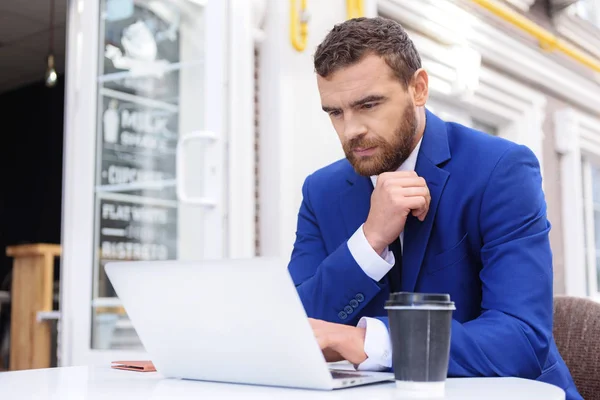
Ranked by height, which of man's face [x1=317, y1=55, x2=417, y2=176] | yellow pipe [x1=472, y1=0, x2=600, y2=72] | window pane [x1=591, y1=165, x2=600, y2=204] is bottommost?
man's face [x1=317, y1=55, x2=417, y2=176]

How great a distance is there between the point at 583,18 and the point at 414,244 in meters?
4.49

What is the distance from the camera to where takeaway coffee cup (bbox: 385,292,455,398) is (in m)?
0.85

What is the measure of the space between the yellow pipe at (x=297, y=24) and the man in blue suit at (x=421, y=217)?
150 centimetres

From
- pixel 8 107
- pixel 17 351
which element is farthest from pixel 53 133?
pixel 17 351

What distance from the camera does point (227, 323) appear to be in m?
0.94

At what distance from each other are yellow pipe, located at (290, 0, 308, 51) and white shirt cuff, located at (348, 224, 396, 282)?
1762 millimetres

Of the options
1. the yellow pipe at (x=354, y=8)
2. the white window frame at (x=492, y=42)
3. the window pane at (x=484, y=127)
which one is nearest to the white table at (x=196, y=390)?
the yellow pipe at (x=354, y=8)

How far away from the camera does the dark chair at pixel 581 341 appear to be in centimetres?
139

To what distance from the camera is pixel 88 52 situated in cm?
304

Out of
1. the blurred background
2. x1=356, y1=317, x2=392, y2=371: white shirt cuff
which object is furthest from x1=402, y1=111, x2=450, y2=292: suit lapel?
the blurred background

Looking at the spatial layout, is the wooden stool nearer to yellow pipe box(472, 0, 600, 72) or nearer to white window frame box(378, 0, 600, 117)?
white window frame box(378, 0, 600, 117)

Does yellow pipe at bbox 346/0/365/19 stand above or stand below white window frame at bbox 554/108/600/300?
above

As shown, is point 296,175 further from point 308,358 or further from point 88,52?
point 308,358

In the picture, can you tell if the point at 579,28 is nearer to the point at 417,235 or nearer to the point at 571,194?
the point at 571,194
